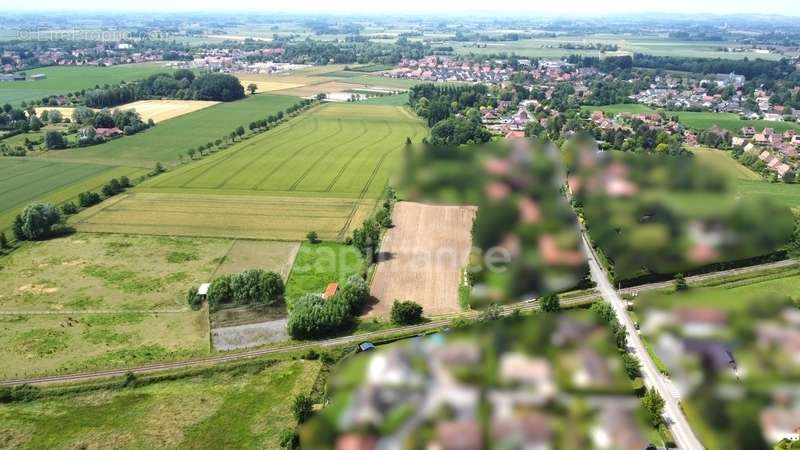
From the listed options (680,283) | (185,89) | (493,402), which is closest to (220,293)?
(493,402)

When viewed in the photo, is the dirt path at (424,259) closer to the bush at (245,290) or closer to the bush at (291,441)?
the bush at (245,290)

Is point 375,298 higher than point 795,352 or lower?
lower

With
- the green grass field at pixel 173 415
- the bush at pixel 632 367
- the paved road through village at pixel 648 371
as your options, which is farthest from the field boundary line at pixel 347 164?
the bush at pixel 632 367

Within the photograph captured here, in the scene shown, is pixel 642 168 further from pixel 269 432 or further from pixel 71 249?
pixel 71 249

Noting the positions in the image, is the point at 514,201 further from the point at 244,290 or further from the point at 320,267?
the point at 320,267

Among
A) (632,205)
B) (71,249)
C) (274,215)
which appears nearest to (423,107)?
(274,215)

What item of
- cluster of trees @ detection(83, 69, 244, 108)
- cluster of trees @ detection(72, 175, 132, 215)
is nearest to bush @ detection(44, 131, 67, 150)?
cluster of trees @ detection(72, 175, 132, 215)
